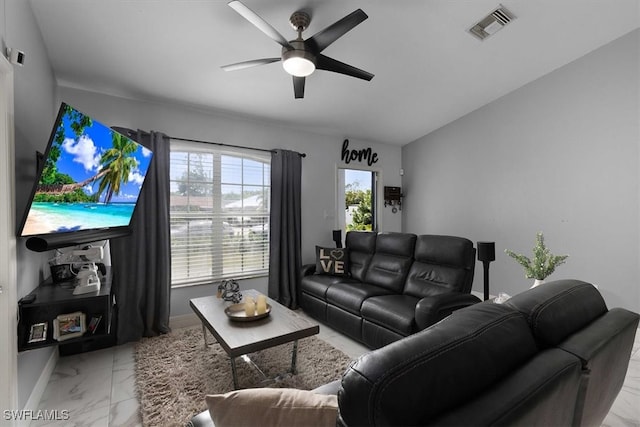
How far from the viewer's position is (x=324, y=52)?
2.70 meters

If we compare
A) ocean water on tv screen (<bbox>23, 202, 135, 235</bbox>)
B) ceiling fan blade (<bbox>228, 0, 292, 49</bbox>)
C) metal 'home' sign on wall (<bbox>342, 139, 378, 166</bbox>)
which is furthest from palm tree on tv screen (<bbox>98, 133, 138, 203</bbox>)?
metal 'home' sign on wall (<bbox>342, 139, 378, 166</bbox>)

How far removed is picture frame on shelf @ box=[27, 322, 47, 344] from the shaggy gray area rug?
0.74 meters

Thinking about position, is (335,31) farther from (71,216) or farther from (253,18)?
(71,216)

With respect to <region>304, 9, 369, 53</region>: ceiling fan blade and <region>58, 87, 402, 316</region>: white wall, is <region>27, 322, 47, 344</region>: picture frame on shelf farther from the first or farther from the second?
<region>304, 9, 369, 53</region>: ceiling fan blade

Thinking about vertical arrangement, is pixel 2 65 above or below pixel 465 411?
above

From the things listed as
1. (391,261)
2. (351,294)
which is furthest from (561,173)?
Answer: (351,294)

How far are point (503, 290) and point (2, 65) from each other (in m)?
5.16

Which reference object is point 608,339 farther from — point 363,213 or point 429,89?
point 363,213

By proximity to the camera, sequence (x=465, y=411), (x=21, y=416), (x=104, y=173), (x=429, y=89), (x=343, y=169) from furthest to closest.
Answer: (x=343, y=169) → (x=429, y=89) → (x=104, y=173) → (x=21, y=416) → (x=465, y=411)

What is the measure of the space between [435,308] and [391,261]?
43.7 inches

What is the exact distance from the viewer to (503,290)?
3975 mm

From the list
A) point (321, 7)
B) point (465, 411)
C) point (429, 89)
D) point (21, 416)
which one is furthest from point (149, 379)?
point (429, 89)

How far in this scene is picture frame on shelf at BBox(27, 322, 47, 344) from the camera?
170 centimetres

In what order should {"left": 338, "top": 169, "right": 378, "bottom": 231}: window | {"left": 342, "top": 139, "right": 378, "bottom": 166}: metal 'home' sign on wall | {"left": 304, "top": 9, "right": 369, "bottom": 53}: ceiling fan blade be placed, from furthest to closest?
{"left": 338, "top": 169, "right": 378, "bottom": 231}: window
{"left": 342, "top": 139, "right": 378, "bottom": 166}: metal 'home' sign on wall
{"left": 304, "top": 9, "right": 369, "bottom": 53}: ceiling fan blade
